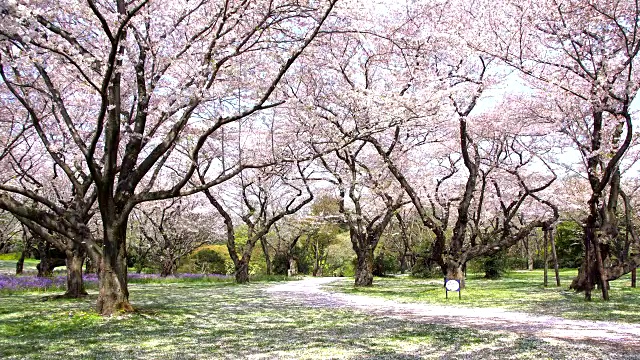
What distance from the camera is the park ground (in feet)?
21.3

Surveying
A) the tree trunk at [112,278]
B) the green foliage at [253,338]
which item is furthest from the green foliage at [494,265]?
the tree trunk at [112,278]

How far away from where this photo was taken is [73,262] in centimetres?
1440

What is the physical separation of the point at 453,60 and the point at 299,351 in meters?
13.5

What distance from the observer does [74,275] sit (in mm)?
14445

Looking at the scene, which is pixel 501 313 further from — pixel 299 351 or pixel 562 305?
pixel 299 351

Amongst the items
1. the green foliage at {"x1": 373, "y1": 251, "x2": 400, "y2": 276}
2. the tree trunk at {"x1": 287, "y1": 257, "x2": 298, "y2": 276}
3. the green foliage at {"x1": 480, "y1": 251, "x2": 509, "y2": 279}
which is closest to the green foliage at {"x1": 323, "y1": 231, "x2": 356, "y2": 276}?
the green foliage at {"x1": 373, "y1": 251, "x2": 400, "y2": 276}

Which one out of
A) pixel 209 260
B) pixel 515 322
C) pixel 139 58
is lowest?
pixel 209 260

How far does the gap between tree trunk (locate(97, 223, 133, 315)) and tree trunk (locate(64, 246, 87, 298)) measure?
487cm

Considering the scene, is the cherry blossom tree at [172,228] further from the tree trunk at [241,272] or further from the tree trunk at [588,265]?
the tree trunk at [588,265]

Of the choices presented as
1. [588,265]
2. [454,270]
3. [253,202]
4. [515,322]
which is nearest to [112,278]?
[515,322]

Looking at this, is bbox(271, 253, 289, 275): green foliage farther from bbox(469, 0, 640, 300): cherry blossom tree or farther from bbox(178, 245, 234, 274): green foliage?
bbox(469, 0, 640, 300): cherry blossom tree

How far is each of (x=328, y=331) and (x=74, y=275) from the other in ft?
32.4

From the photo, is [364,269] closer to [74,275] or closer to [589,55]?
[74,275]

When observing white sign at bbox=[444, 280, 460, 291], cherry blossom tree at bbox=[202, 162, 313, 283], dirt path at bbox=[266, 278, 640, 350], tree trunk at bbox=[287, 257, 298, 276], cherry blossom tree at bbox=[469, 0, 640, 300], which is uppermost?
cherry blossom tree at bbox=[469, 0, 640, 300]
